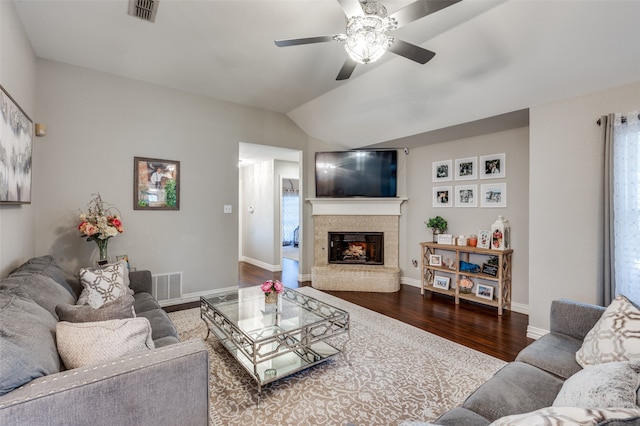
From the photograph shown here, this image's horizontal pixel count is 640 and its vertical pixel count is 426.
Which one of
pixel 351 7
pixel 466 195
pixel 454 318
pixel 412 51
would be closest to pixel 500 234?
pixel 466 195

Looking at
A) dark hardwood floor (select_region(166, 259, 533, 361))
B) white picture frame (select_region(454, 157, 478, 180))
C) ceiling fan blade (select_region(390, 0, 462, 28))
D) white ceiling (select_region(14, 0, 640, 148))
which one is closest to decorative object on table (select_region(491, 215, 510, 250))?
white picture frame (select_region(454, 157, 478, 180))

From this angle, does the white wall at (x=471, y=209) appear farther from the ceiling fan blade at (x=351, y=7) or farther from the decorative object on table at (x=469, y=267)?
the ceiling fan blade at (x=351, y=7)

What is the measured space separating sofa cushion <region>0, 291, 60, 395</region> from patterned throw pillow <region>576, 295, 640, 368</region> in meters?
2.46

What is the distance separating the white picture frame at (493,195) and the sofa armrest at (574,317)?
209 cm

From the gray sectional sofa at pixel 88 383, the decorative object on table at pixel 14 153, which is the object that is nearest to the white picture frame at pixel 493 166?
the gray sectional sofa at pixel 88 383

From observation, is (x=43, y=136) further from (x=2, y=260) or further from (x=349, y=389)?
(x=349, y=389)

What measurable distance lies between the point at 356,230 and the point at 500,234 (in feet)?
6.90

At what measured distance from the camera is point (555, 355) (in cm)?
166

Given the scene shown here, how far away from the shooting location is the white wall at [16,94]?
2074mm

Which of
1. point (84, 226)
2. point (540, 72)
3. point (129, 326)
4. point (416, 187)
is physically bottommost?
point (129, 326)

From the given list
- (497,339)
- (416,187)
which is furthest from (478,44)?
(497,339)

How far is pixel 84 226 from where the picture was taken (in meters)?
2.97

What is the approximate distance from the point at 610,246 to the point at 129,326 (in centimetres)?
350

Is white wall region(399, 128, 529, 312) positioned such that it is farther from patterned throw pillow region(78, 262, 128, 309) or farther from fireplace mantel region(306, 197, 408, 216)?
patterned throw pillow region(78, 262, 128, 309)
